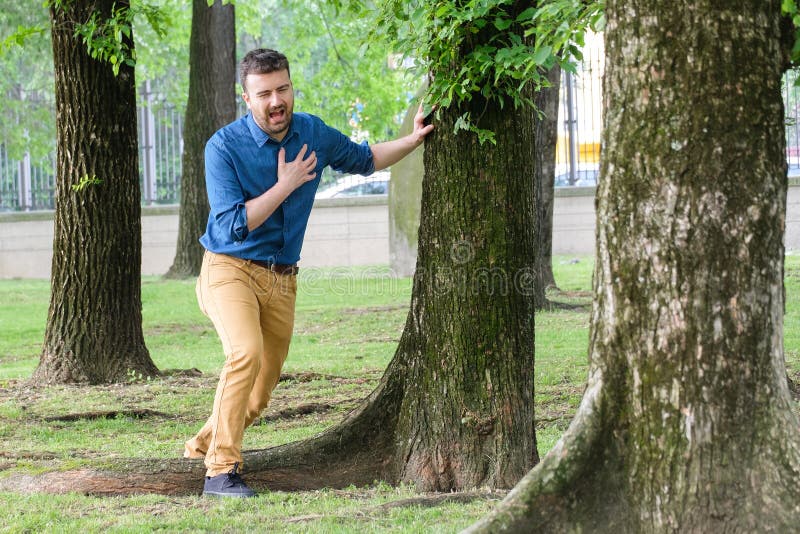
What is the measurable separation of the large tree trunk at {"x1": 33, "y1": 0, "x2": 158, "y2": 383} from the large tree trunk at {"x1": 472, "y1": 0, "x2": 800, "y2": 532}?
5952 mm

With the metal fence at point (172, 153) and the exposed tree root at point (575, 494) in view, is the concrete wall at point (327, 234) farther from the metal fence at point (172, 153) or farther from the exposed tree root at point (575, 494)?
the exposed tree root at point (575, 494)

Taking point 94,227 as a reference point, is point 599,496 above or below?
below

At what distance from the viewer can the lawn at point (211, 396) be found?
4602 mm

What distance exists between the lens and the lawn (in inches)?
181

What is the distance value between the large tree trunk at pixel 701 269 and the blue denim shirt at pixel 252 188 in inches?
77.6

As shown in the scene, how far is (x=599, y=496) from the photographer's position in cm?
361

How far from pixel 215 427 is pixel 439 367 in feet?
3.45

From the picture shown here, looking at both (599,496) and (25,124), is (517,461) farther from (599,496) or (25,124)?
(25,124)

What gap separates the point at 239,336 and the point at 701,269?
7.43 feet

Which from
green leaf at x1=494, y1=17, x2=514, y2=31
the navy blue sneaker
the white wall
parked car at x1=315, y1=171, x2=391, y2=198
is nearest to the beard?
green leaf at x1=494, y1=17, x2=514, y2=31

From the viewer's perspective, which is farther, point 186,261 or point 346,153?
point 186,261

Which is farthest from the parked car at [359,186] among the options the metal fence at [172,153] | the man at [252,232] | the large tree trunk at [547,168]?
the man at [252,232]

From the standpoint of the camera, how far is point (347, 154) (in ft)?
18.0

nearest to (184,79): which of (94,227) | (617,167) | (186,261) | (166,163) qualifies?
(166,163)
